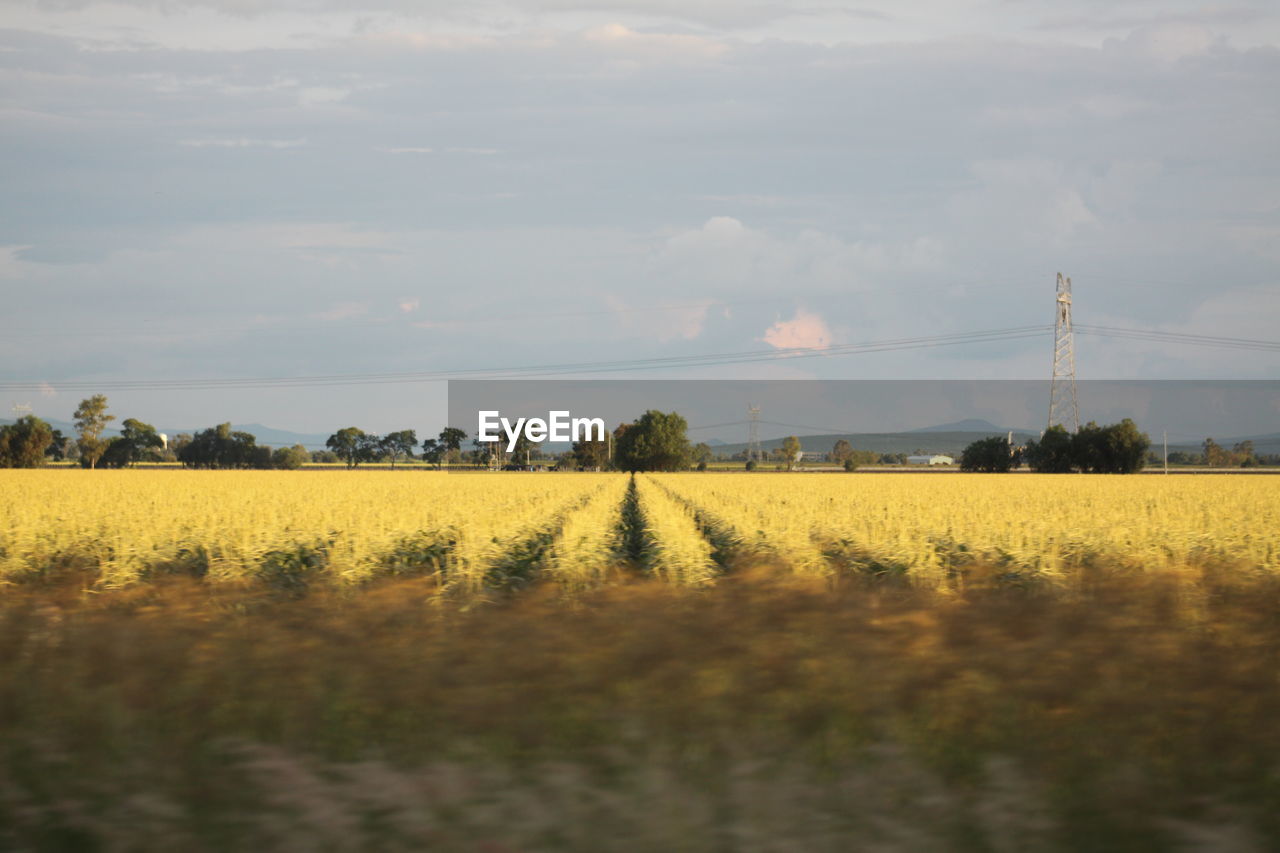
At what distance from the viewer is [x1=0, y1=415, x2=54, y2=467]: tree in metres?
104

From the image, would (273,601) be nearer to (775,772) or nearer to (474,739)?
(474,739)

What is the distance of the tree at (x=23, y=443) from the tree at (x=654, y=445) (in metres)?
65.3

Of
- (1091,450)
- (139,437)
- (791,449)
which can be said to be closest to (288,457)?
(139,437)

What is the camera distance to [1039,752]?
5441mm

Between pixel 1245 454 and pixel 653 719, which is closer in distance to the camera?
pixel 653 719

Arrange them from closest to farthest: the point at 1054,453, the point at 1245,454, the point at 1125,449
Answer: the point at 1125,449 < the point at 1054,453 < the point at 1245,454

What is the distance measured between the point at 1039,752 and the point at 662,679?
211 centimetres

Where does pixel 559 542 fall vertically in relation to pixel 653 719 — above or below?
above

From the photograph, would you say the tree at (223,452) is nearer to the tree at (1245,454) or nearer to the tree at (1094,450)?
the tree at (1094,450)

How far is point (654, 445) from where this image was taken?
429ft

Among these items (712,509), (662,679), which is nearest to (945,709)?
(662,679)

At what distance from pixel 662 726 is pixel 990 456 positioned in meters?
107

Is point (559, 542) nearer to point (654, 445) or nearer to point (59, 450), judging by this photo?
point (654, 445)

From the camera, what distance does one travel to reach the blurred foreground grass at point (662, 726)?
15.6ft
